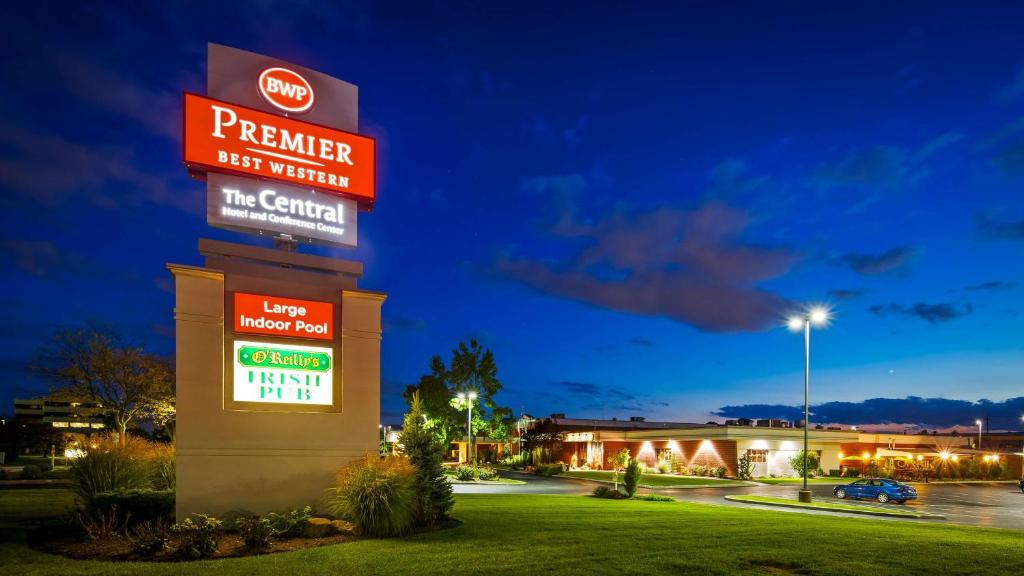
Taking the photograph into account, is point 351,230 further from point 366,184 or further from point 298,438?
point 298,438

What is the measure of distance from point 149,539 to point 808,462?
189ft

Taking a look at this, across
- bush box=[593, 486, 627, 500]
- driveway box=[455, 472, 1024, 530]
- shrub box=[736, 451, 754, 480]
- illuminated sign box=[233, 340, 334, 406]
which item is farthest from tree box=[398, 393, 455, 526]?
shrub box=[736, 451, 754, 480]

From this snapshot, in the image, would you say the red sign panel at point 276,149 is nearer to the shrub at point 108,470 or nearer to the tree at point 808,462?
the shrub at point 108,470

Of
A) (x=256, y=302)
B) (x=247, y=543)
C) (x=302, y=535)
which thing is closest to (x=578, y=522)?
(x=302, y=535)

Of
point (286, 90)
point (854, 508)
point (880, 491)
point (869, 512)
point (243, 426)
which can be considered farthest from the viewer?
point (880, 491)

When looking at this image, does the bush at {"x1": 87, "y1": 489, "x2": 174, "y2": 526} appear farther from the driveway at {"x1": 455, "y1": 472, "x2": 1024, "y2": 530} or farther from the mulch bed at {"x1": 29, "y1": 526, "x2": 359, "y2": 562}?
the driveway at {"x1": 455, "y1": 472, "x2": 1024, "y2": 530}

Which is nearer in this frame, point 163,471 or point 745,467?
point 163,471

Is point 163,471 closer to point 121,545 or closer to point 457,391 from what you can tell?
point 121,545

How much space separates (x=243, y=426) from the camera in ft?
53.1

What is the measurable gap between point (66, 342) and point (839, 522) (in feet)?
130

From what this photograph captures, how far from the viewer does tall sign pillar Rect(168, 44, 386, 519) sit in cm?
1584

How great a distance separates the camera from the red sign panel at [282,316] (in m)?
16.6

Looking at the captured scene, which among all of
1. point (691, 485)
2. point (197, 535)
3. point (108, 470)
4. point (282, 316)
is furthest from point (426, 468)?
point (691, 485)

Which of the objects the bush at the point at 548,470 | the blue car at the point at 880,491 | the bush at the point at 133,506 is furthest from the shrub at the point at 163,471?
the bush at the point at 548,470
